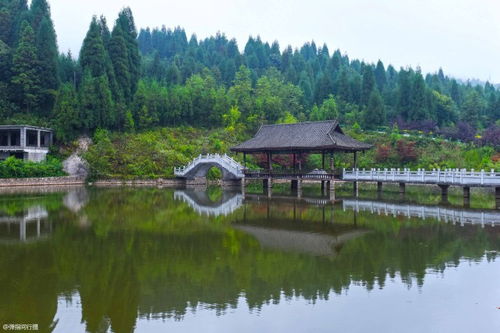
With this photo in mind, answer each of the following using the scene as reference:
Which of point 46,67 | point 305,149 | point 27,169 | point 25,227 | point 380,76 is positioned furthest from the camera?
point 380,76

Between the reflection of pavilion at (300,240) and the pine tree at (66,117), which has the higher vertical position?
the pine tree at (66,117)

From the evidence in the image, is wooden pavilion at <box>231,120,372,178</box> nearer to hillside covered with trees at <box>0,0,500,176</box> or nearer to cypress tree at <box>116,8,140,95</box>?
hillside covered with trees at <box>0,0,500,176</box>

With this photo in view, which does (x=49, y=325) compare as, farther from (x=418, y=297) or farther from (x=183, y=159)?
(x=183, y=159)

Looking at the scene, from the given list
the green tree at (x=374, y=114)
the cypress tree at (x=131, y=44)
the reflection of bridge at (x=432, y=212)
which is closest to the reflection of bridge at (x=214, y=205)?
the reflection of bridge at (x=432, y=212)

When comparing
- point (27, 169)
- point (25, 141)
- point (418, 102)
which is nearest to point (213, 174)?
point (27, 169)

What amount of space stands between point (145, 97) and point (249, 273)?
42.3m

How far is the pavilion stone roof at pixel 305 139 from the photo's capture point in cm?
3024

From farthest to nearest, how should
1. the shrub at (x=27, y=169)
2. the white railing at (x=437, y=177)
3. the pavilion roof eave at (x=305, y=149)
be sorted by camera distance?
1. the shrub at (x=27, y=169)
2. the pavilion roof eave at (x=305, y=149)
3. the white railing at (x=437, y=177)

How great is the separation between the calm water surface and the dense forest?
29113mm

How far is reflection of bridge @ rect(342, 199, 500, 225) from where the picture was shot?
19000mm

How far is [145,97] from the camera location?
4997 cm

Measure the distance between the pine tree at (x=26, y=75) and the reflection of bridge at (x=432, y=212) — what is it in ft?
123

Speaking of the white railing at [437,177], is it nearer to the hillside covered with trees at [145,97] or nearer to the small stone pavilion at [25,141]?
the hillside covered with trees at [145,97]

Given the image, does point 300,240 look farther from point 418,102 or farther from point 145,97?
point 418,102
